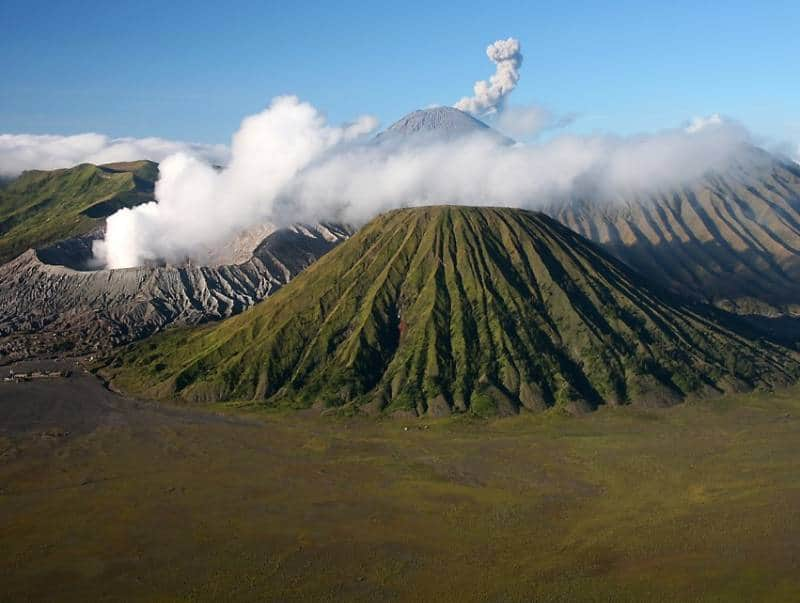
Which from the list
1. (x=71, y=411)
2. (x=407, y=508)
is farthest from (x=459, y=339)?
(x=71, y=411)

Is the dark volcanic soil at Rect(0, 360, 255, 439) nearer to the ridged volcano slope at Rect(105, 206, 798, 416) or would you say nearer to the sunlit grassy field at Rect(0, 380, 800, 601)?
the sunlit grassy field at Rect(0, 380, 800, 601)

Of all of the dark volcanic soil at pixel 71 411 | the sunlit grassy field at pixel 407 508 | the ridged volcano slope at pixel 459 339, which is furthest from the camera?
the ridged volcano slope at pixel 459 339

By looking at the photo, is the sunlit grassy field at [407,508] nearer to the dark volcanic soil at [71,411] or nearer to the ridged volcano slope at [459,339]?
the dark volcanic soil at [71,411]

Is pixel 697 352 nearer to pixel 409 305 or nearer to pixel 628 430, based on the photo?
pixel 628 430

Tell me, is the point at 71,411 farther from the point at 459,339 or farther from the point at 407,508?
the point at 407,508

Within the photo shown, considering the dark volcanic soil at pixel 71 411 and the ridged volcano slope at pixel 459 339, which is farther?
the ridged volcano slope at pixel 459 339

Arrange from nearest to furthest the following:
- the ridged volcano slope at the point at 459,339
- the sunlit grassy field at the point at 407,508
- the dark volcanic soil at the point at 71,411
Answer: the sunlit grassy field at the point at 407,508 → the dark volcanic soil at the point at 71,411 → the ridged volcano slope at the point at 459,339

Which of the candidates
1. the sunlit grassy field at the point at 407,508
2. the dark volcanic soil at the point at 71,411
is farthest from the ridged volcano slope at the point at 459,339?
the sunlit grassy field at the point at 407,508
